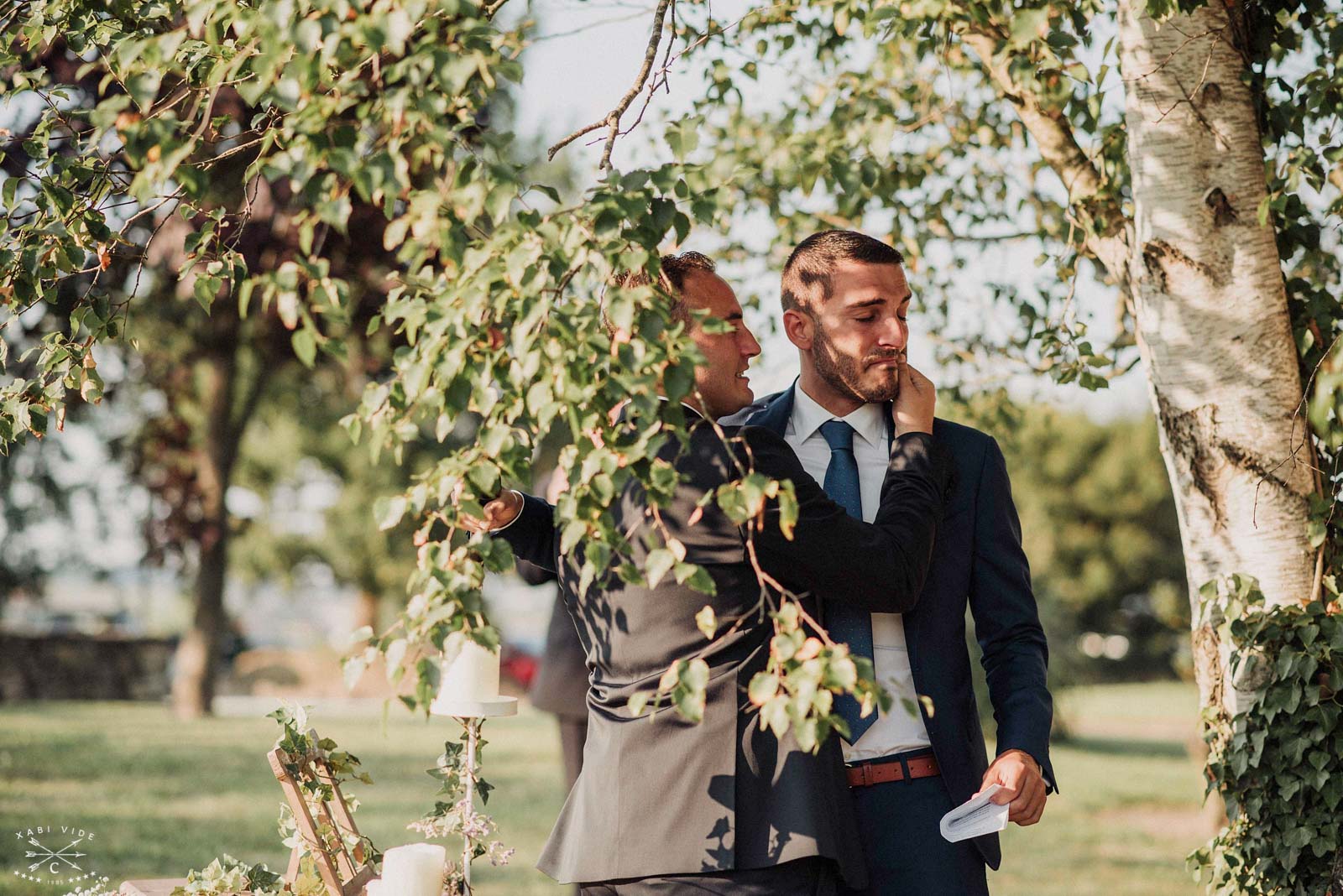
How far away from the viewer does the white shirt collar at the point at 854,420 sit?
2.94 metres

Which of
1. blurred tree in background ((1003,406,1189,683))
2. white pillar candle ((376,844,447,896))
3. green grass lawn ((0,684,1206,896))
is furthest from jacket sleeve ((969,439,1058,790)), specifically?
blurred tree in background ((1003,406,1189,683))

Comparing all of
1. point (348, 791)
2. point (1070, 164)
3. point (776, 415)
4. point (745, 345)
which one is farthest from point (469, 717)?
point (348, 791)

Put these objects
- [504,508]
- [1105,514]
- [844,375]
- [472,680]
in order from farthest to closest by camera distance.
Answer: [1105,514] < [472,680] < [844,375] < [504,508]

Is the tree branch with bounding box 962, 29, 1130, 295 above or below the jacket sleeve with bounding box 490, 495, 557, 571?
above

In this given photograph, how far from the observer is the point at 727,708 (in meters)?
2.45

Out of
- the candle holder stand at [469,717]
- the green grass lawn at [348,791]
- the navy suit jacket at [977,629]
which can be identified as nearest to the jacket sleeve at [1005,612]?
the navy suit jacket at [977,629]

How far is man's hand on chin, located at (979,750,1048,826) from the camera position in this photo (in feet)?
8.09

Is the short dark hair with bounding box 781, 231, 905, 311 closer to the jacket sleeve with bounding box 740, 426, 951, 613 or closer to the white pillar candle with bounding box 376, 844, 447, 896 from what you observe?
the jacket sleeve with bounding box 740, 426, 951, 613

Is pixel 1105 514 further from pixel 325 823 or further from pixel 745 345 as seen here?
pixel 745 345

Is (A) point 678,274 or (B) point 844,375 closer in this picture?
(A) point 678,274

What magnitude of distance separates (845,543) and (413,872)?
1518mm

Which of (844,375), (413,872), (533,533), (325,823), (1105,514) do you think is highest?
(1105,514)

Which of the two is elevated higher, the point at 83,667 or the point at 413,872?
the point at 83,667

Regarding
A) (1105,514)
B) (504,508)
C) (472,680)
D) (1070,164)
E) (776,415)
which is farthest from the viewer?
(1105,514)
